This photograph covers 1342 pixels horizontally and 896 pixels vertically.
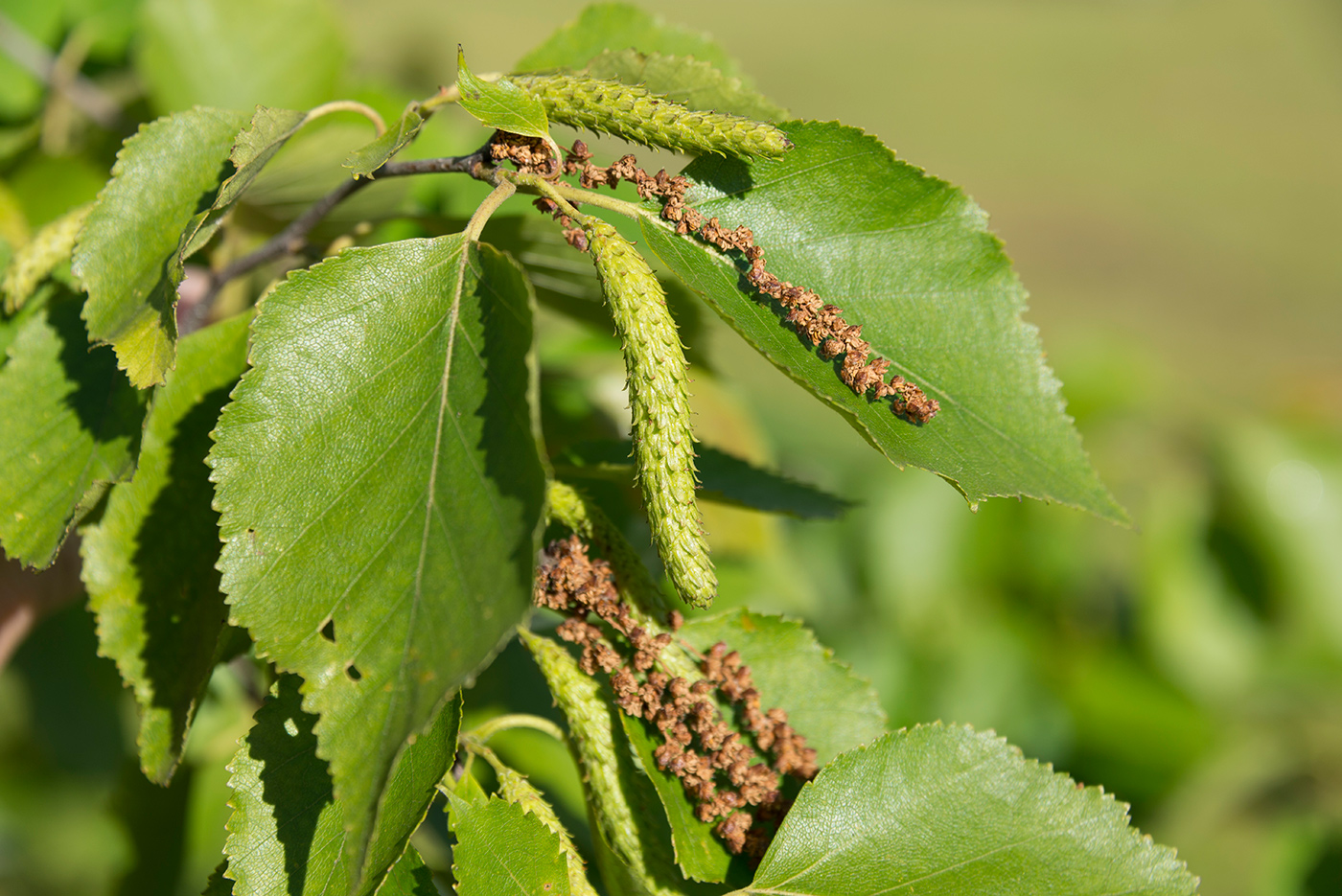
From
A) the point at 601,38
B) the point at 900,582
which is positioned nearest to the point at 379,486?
the point at 601,38

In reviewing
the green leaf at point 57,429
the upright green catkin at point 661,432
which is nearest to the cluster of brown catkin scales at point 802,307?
the upright green catkin at point 661,432

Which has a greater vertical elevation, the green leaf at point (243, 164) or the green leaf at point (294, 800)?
the green leaf at point (243, 164)

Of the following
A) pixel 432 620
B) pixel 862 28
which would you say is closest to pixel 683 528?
pixel 432 620

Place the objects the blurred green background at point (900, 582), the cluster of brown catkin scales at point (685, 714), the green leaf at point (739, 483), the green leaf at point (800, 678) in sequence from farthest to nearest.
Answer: the blurred green background at point (900, 582) < the green leaf at point (739, 483) < the green leaf at point (800, 678) < the cluster of brown catkin scales at point (685, 714)

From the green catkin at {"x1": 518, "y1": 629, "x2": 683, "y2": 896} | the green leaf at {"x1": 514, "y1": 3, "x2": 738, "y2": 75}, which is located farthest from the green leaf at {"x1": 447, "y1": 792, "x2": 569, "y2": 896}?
the green leaf at {"x1": 514, "y1": 3, "x2": 738, "y2": 75}

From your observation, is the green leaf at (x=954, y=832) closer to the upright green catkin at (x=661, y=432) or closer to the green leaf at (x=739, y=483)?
the upright green catkin at (x=661, y=432)

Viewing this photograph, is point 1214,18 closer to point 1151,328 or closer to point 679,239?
point 1151,328
